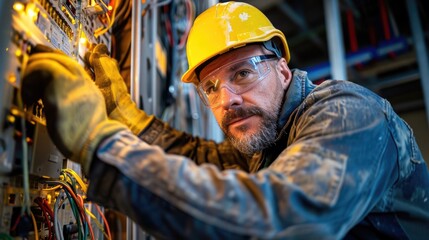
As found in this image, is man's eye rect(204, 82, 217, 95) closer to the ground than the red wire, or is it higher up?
closer to the ground

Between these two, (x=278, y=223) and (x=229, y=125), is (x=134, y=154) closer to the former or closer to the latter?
(x=278, y=223)

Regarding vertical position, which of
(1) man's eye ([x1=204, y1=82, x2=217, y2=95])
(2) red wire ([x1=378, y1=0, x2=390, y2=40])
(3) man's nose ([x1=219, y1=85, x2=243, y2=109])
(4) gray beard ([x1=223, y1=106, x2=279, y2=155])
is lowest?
(4) gray beard ([x1=223, y1=106, x2=279, y2=155])

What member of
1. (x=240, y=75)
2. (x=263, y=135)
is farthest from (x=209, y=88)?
(x=263, y=135)

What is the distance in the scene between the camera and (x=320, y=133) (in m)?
0.80

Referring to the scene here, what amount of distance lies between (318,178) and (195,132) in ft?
6.20

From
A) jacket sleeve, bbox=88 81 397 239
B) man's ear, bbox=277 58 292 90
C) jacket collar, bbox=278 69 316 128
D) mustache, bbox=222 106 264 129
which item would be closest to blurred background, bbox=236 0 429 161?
man's ear, bbox=277 58 292 90

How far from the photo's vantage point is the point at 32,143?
2.47ft

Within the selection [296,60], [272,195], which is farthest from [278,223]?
[296,60]

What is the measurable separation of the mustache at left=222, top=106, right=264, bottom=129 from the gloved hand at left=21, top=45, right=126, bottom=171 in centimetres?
53

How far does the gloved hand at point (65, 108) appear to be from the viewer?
0.68 m

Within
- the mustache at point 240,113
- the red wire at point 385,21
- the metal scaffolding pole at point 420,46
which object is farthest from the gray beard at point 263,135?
the red wire at point 385,21

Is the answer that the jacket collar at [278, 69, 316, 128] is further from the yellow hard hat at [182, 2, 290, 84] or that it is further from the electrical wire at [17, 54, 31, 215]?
the electrical wire at [17, 54, 31, 215]

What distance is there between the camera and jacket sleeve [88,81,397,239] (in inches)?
25.2

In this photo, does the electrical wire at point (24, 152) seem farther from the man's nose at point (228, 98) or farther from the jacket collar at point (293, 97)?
the jacket collar at point (293, 97)
